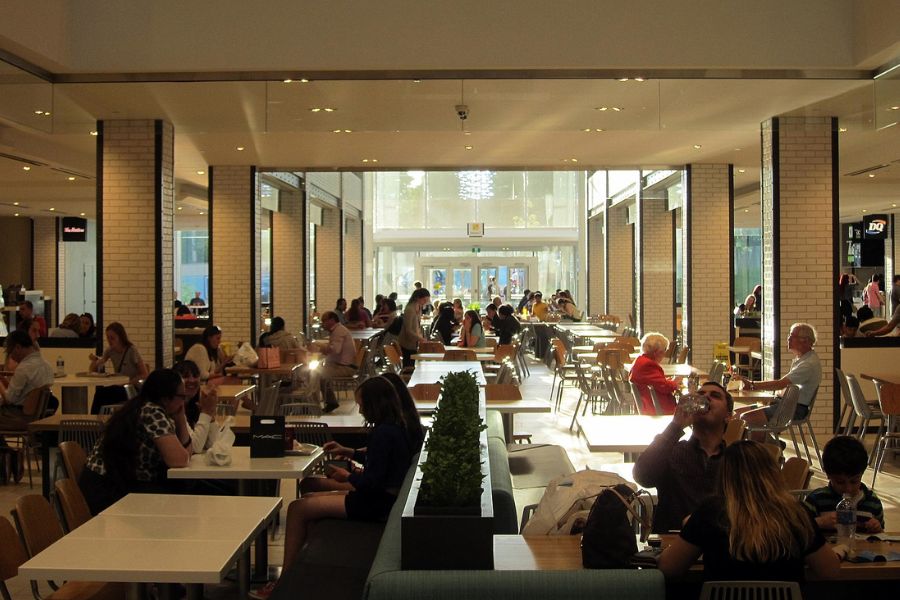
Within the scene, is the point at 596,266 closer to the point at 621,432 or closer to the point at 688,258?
the point at 688,258

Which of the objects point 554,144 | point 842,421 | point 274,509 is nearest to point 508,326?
point 554,144

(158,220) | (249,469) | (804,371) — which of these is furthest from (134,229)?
Result: (804,371)

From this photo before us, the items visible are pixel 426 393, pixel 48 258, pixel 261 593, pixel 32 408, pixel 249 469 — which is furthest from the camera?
pixel 48 258

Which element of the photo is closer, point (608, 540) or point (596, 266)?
point (608, 540)

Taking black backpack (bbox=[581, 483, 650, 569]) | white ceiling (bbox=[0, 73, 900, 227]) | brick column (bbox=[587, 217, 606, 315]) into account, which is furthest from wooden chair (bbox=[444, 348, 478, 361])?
brick column (bbox=[587, 217, 606, 315])

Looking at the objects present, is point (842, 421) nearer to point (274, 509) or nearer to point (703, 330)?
point (703, 330)

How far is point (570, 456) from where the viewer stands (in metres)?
9.14

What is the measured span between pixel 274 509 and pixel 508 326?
490 inches

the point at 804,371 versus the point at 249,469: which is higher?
the point at 804,371

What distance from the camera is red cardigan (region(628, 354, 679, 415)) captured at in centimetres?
800

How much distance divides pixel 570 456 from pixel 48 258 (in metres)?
20.5

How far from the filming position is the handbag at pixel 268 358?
399 inches

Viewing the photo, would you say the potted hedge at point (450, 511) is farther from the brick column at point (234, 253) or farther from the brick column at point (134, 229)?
the brick column at point (234, 253)

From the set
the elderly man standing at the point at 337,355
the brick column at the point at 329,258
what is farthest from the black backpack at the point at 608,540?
the brick column at the point at 329,258
